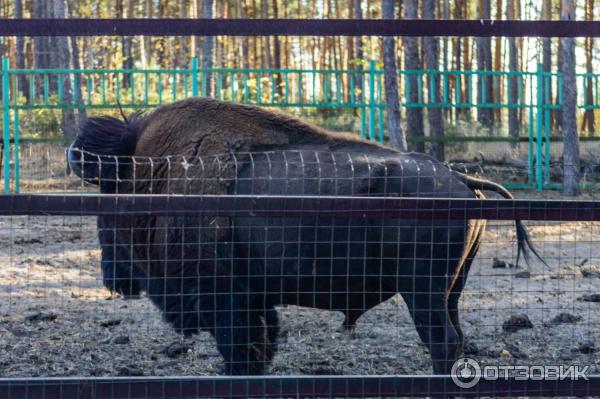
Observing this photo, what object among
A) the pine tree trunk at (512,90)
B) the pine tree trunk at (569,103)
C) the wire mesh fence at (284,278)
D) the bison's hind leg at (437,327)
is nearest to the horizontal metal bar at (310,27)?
the wire mesh fence at (284,278)

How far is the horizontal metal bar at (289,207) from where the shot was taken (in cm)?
390

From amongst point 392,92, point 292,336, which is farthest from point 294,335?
point 392,92

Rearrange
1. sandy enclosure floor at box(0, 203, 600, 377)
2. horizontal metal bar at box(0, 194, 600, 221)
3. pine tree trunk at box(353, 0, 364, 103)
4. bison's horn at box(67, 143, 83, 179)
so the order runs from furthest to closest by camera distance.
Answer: pine tree trunk at box(353, 0, 364, 103) < sandy enclosure floor at box(0, 203, 600, 377) < bison's horn at box(67, 143, 83, 179) < horizontal metal bar at box(0, 194, 600, 221)

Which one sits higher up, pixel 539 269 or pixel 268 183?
pixel 268 183

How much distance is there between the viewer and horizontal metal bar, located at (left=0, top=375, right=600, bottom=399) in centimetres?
379

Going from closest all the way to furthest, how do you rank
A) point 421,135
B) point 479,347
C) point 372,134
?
1. point 479,347
2. point 372,134
3. point 421,135

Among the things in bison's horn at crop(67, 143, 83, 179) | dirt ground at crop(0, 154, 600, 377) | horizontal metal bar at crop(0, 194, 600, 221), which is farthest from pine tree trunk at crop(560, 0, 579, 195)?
horizontal metal bar at crop(0, 194, 600, 221)

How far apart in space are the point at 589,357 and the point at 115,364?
343cm

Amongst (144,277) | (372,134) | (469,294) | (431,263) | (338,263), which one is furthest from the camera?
(372,134)

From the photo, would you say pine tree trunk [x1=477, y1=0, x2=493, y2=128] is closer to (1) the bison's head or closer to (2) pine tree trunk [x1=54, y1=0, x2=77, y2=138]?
(2) pine tree trunk [x1=54, y1=0, x2=77, y2=138]

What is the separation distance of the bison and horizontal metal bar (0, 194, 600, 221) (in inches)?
57.0

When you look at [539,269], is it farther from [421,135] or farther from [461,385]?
[421,135]

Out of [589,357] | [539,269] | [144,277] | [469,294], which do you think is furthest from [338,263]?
[539,269]

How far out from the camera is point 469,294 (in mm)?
8930
